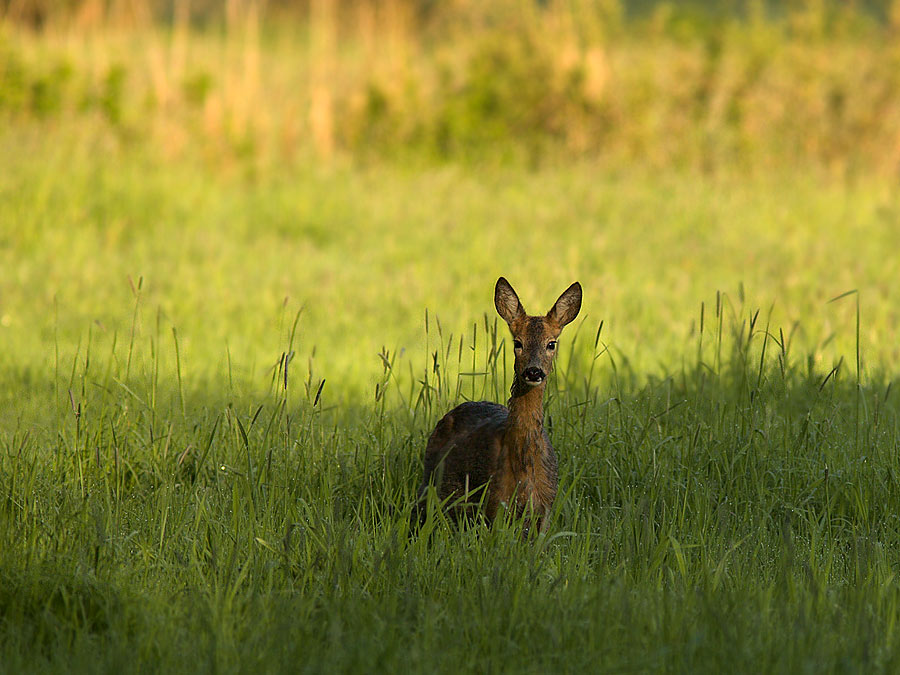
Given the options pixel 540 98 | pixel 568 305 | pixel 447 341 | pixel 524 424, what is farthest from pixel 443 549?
pixel 540 98

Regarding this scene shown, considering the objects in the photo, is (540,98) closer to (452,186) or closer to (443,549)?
(452,186)

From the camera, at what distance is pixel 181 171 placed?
37.4 ft

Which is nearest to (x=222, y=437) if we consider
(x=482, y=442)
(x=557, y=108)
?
(x=482, y=442)

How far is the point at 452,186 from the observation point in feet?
39.2

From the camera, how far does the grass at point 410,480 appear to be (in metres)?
3.24

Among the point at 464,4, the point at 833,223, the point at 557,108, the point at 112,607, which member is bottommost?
the point at 112,607

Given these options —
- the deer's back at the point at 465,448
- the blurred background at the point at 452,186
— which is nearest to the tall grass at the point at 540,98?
the blurred background at the point at 452,186

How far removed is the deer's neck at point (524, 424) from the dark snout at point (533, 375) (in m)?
0.13

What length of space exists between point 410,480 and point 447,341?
2.60 m

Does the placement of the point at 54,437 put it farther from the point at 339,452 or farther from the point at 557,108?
the point at 557,108

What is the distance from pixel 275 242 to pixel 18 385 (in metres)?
3.84

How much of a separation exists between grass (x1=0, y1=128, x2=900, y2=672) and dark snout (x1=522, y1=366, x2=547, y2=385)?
0.51 metres

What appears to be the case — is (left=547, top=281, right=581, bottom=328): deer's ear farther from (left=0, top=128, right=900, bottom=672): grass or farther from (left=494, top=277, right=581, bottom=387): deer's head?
(left=0, top=128, right=900, bottom=672): grass

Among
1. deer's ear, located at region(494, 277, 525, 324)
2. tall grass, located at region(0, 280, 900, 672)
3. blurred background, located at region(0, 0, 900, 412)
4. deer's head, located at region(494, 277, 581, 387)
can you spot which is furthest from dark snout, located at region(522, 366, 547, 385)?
blurred background, located at region(0, 0, 900, 412)
